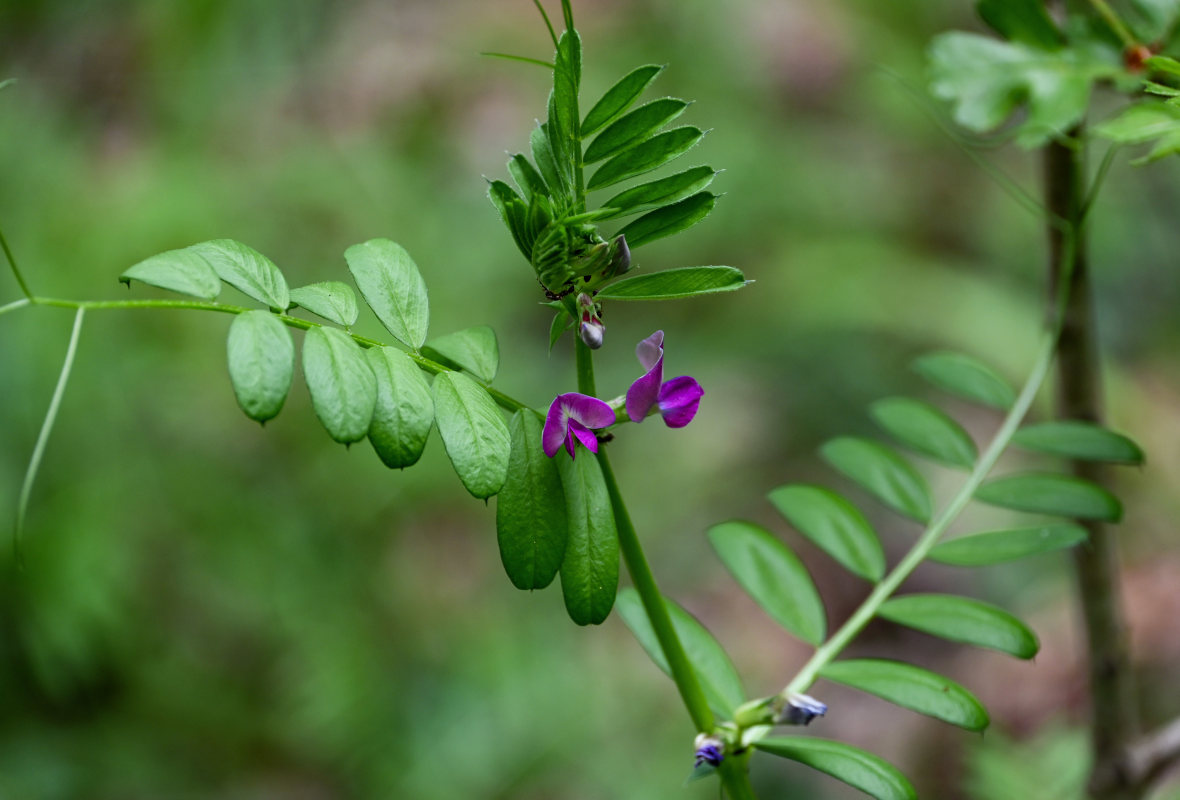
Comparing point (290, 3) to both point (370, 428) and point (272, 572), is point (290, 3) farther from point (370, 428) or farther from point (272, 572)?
point (370, 428)

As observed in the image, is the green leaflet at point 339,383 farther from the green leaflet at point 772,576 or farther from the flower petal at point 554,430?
the green leaflet at point 772,576

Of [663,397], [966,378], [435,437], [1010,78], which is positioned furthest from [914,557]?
[435,437]

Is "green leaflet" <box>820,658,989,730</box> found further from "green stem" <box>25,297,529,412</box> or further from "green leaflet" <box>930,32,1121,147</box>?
"green leaflet" <box>930,32,1121,147</box>

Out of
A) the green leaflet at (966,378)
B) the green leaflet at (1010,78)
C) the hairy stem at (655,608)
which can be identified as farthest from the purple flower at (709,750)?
the green leaflet at (1010,78)

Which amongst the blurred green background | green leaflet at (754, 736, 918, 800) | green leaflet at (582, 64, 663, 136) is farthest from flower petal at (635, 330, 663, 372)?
the blurred green background

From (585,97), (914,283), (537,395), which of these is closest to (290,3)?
(585,97)
